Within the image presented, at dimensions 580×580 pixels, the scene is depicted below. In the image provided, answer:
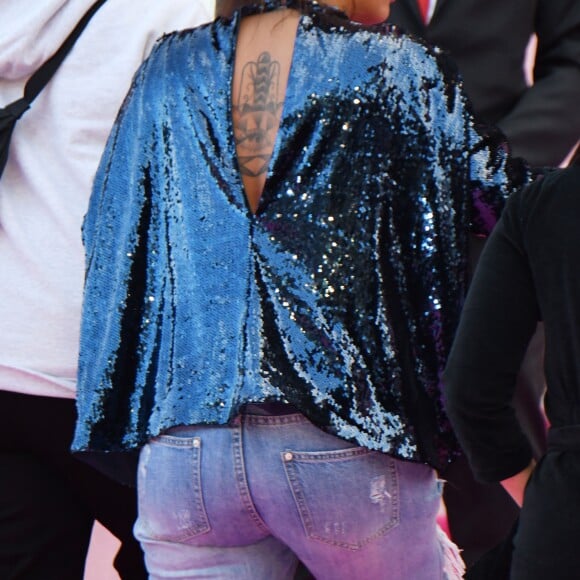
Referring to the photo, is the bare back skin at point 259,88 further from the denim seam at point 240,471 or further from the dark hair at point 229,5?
the denim seam at point 240,471

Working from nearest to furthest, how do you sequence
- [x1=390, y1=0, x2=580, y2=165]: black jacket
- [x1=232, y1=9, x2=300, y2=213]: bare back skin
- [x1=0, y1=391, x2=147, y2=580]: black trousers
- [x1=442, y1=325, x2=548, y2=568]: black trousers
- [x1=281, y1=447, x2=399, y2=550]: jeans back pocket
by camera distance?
[x1=281, y1=447, x2=399, y2=550]: jeans back pocket
[x1=232, y1=9, x2=300, y2=213]: bare back skin
[x1=0, y1=391, x2=147, y2=580]: black trousers
[x1=390, y1=0, x2=580, y2=165]: black jacket
[x1=442, y1=325, x2=548, y2=568]: black trousers

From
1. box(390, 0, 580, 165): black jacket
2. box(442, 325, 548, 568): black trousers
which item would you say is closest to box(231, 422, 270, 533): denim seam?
box(390, 0, 580, 165): black jacket

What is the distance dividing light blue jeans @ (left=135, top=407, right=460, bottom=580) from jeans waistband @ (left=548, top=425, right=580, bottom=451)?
207mm

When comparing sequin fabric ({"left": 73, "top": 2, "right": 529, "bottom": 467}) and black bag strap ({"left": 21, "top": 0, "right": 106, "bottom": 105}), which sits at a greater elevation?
black bag strap ({"left": 21, "top": 0, "right": 106, "bottom": 105})

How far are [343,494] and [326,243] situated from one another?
1.12 ft

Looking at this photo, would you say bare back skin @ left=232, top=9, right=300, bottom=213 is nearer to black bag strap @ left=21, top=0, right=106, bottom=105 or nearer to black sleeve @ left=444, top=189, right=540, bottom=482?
black sleeve @ left=444, top=189, right=540, bottom=482

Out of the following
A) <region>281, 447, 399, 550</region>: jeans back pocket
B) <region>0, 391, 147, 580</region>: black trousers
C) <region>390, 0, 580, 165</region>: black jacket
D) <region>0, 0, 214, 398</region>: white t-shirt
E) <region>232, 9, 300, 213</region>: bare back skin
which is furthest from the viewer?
<region>390, 0, 580, 165</region>: black jacket

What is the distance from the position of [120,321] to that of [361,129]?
A: 471mm

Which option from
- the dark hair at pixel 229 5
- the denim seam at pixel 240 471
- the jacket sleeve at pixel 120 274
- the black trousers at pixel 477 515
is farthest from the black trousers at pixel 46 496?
the black trousers at pixel 477 515

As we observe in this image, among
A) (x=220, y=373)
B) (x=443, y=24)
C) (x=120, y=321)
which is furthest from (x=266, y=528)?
(x=443, y=24)

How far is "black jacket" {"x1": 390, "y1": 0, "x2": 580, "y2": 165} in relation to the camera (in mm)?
2807

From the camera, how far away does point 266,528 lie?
1.67 m

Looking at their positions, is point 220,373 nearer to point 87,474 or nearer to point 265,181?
point 265,181

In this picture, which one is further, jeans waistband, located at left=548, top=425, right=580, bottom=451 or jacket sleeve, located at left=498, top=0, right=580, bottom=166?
jacket sleeve, located at left=498, top=0, right=580, bottom=166
